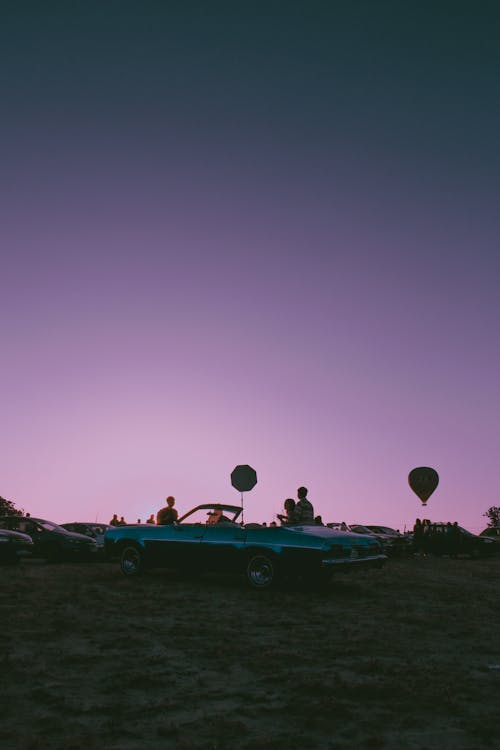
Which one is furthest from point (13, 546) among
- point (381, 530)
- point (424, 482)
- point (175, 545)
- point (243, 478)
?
point (424, 482)

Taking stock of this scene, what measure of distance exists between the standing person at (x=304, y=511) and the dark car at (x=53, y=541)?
26.0 feet

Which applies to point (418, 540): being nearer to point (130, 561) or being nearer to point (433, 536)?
point (433, 536)

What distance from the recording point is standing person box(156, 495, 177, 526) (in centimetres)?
1430

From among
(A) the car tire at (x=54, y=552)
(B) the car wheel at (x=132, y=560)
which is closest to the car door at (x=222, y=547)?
(B) the car wheel at (x=132, y=560)

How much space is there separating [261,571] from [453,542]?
60.2 feet

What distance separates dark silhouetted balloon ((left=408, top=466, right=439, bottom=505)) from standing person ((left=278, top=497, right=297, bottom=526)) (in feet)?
90.0

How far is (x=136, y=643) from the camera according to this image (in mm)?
6172

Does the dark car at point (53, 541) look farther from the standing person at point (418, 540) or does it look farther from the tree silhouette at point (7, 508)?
the tree silhouette at point (7, 508)

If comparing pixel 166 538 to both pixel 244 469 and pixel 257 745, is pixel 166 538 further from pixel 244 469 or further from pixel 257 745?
pixel 244 469

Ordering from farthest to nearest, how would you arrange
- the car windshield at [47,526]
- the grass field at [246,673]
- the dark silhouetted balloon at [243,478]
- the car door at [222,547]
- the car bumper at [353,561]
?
1. the dark silhouetted balloon at [243,478]
2. the car windshield at [47,526]
3. the car door at [222,547]
4. the car bumper at [353,561]
5. the grass field at [246,673]

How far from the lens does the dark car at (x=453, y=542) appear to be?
26.7 m

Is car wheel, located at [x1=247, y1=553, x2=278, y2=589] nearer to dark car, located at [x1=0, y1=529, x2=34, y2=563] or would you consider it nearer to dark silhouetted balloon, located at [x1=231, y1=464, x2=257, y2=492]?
dark car, located at [x1=0, y1=529, x2=34, y2=563]

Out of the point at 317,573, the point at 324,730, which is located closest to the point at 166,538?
the point at 317,573

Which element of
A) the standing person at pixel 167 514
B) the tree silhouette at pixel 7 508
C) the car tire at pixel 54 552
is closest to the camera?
the standing person at pixel 167 514
